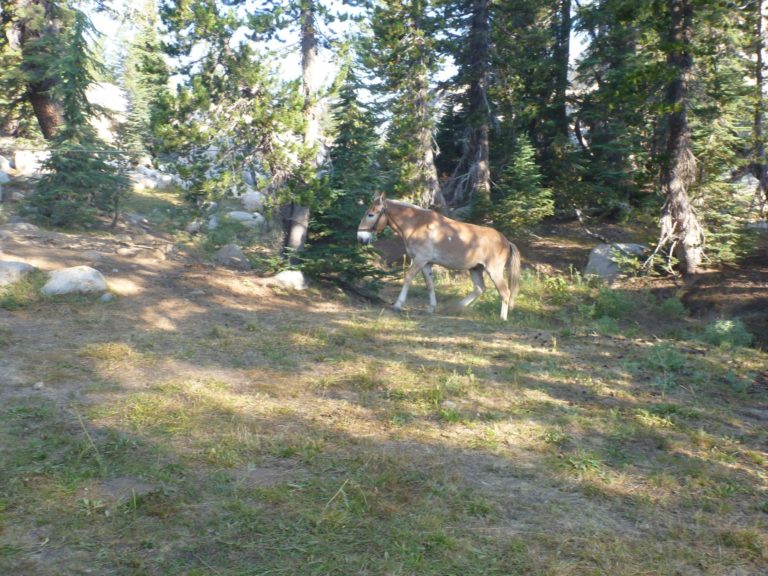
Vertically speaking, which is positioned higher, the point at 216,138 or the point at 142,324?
the point at 216,138

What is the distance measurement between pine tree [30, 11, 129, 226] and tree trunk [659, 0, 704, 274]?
17404 millimetres

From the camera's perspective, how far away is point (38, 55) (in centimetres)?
2058

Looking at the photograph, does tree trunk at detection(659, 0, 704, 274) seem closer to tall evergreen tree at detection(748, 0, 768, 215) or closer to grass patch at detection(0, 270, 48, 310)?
tall evergreen tree at detection(748, 0, 768, 215)

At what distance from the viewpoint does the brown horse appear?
13.5 metres

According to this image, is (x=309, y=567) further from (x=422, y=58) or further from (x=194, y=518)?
(x=422, y=58)

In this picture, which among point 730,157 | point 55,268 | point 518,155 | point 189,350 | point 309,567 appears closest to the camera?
point 309,567

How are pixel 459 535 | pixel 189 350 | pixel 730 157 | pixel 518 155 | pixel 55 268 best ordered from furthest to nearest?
pixel 518 155
pixel 730 157
pixel 55 268
pixel 189 350
pixel 459 535

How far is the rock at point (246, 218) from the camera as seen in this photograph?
2638 centimetres

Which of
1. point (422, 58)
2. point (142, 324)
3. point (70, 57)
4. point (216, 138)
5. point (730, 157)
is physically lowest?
point (142, 324)

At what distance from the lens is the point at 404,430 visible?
19.8 feet

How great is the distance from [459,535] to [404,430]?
193 cm

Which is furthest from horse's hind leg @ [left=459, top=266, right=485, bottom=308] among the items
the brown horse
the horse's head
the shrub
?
the shrub

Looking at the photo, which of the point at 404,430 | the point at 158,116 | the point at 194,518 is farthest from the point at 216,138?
the point at 194,518

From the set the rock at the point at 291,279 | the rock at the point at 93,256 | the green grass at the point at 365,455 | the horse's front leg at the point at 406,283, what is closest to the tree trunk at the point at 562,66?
the horse's front leg at the point at 406,283
